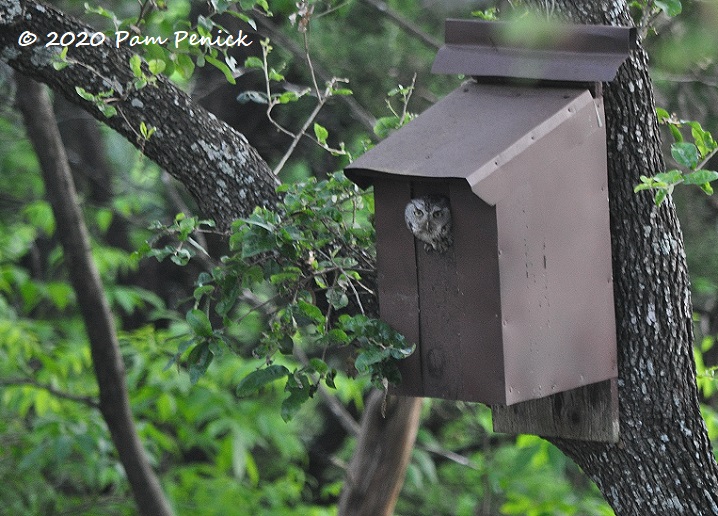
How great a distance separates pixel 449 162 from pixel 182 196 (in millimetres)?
3352

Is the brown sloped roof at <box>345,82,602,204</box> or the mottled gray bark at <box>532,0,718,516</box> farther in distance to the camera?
the mottled gray bark at <box>532,0,718,516</box>

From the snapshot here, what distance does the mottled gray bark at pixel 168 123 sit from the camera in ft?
6.28

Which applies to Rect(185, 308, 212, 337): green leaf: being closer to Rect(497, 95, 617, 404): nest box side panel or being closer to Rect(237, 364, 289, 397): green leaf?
Rect(237, 364, 289, 397): green leaf

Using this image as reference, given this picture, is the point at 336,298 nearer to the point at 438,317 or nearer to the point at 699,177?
the point at 438,317

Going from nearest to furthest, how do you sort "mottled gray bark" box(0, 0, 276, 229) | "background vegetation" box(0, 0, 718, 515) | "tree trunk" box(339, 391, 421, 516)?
1. "mottled gray bark" box(0, 0, 276, 229)
2. "tree trunk" box(339, 391, 421, 516)
3. "background vegetation" box(0, 0, 718, 515)

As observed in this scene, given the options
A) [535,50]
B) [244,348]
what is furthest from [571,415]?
[244,348]

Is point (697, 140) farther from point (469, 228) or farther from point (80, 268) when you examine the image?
point (80, 268)

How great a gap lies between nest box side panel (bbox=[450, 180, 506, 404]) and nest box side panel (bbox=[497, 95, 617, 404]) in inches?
0.7

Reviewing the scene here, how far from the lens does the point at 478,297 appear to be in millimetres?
1564

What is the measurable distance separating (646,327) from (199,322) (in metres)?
0.86

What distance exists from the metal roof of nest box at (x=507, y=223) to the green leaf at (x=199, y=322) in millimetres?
336

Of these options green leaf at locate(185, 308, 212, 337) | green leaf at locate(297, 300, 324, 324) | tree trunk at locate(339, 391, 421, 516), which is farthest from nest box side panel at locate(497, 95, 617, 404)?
tree trunk at locate(339, 391, 421, 516)

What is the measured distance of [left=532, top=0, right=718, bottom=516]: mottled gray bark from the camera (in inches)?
67.2

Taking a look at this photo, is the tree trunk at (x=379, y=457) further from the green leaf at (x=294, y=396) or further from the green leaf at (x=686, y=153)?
the green leaf at (x=686, y=153)
